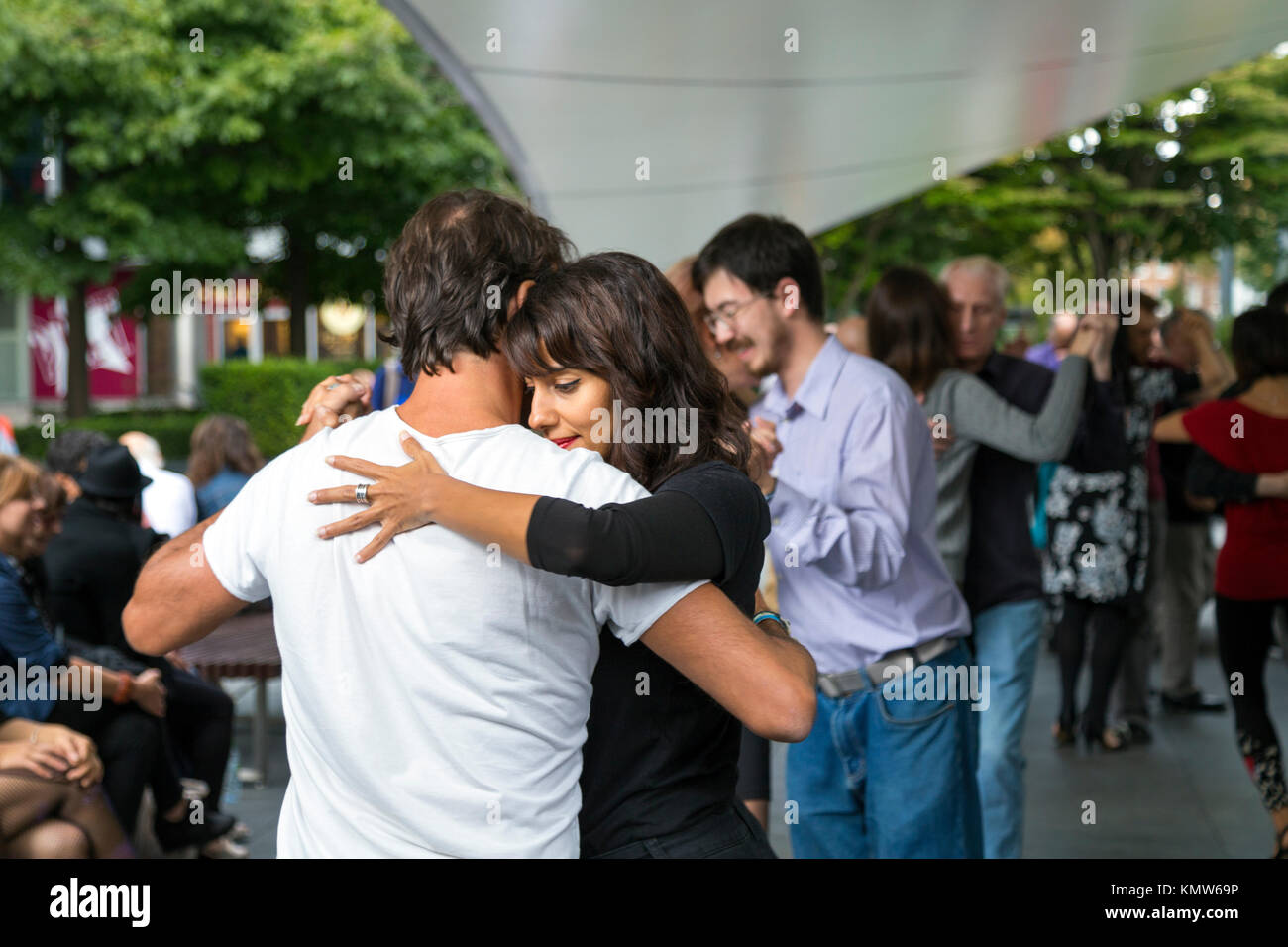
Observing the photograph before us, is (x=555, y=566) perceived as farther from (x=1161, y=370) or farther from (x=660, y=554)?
(x=1161, y=370)

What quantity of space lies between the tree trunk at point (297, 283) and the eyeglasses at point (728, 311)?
22.7 metres

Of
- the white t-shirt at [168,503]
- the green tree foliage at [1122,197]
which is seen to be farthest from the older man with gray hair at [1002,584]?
the green tree foliage at [1122,197]

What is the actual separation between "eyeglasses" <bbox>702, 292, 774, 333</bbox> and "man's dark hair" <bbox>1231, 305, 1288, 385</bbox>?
7.97 ft

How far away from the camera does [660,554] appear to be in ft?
5.29

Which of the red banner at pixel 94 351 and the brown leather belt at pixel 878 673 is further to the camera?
the red banner at pixel 94 351

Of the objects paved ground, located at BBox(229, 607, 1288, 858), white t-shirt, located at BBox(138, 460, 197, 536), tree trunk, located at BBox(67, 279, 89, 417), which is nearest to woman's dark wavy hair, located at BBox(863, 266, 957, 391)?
paved ground, located at BBox(229, 607, 1288, 858)

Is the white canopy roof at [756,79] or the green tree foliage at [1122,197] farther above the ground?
the green tree foliage at [1122,197]

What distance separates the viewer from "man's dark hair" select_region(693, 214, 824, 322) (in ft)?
10.3

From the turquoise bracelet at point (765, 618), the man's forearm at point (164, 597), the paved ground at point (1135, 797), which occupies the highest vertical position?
the man's forearm at point (164, 597)

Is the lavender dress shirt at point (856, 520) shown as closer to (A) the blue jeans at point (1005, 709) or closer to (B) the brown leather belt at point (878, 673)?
(B) the brown leather belt at point (878, 673)

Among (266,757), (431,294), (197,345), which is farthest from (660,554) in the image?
(197,345)

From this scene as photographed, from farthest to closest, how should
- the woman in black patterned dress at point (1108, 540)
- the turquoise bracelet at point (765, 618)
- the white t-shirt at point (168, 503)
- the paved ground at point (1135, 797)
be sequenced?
the white t-shirt at point (168, 503), the woman in black patterned dress at point (1108, 540), the paved ground at point (1135, 797), the turquoise bracelet at point (765, 618)

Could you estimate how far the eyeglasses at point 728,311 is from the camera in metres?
3.18
